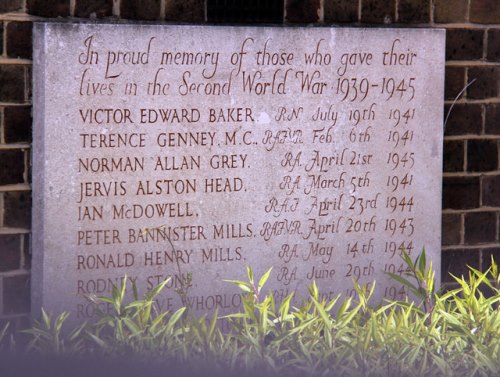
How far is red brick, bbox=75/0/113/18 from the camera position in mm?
4203

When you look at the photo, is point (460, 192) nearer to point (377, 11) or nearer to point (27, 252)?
point (377, 11)

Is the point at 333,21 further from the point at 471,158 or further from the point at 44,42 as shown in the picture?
the point at 44,42

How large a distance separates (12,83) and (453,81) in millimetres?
2595

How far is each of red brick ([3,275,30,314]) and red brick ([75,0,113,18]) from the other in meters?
1.33

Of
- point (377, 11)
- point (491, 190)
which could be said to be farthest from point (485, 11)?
point (491, 190)

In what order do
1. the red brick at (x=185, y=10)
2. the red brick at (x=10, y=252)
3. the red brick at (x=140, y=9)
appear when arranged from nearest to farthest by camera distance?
1. the red brick at (x=10, y=252)
2. the red brick at (x=140, y=9)
3. the red brick at (x=185, y=10)

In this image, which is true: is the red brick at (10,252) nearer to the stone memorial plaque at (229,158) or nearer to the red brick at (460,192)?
the stone memorial plaque at (229,158)

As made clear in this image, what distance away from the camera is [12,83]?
13.4 ft

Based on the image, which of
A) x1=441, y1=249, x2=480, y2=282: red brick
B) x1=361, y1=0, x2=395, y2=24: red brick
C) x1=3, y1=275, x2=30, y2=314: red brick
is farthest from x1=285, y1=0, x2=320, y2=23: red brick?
x1=3, y1=275, x2=30, y2=314: red brick

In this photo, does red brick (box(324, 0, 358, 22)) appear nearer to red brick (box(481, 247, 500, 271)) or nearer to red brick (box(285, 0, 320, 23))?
red brick (box(285, 0, 320, 23))

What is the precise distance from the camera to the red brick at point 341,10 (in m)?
4.82

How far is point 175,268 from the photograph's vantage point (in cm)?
439

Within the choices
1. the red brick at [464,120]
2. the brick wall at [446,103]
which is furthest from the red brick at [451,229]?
the red brick at [464,120]

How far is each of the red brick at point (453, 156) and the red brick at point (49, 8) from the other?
2.39 meters
